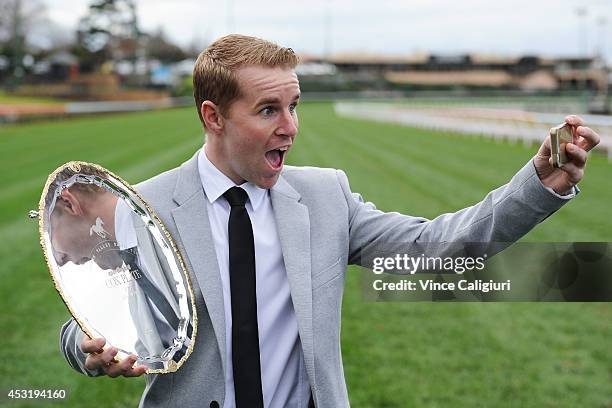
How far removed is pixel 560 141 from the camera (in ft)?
6.46

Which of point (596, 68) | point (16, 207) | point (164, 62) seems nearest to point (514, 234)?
point (16, 207)

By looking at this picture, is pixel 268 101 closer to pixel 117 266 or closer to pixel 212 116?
pixel 212 116

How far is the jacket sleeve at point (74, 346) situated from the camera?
2.08 metres

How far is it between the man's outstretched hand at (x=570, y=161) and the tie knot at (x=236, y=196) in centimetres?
80

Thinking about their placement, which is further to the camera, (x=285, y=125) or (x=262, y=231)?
(x=262, y=231)

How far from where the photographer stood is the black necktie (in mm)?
2102

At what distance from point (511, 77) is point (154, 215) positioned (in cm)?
8880

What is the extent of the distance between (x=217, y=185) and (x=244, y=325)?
407 mm

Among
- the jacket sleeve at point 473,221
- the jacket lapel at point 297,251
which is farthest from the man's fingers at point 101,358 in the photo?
the jacket sleeve at point 473,221

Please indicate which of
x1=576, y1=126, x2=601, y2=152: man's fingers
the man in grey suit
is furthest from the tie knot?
x1=576, y1=126, x2=601, y2=152: man's fingers

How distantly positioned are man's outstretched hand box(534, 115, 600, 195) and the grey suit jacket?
31 millimetres

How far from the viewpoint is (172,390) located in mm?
2123

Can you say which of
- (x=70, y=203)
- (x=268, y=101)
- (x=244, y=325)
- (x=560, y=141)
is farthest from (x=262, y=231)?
(x=560, y=141)

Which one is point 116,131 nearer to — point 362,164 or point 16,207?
point 362,164
